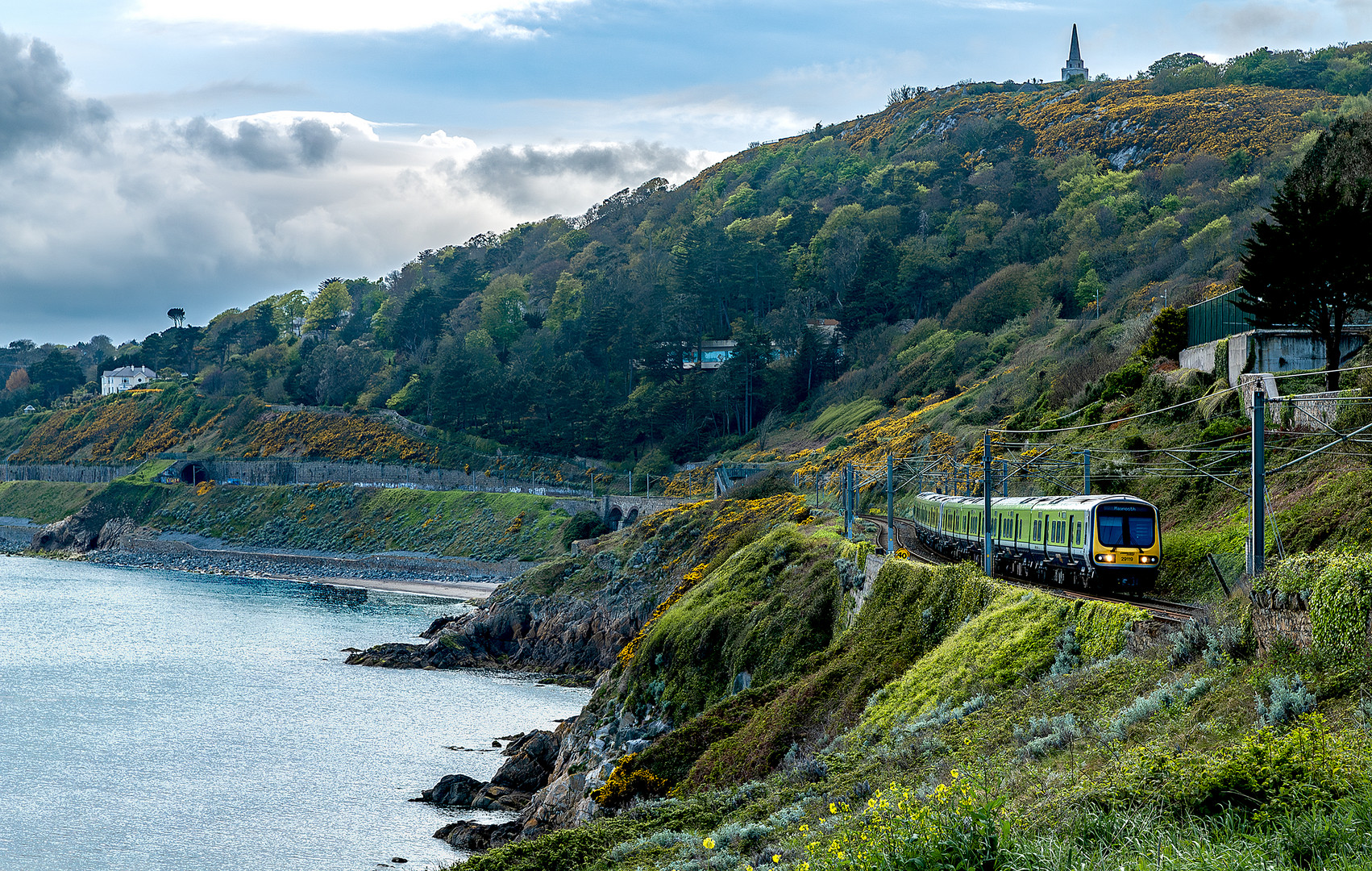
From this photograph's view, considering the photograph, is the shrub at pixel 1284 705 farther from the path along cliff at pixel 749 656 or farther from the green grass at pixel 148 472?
the green grass at pixel 148 472

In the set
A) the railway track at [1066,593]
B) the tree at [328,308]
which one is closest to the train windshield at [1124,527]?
the railway track at [1066,593]

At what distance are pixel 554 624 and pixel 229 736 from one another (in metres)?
21.0

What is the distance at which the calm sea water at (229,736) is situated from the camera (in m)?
31.5

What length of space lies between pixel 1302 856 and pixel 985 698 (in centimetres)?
925

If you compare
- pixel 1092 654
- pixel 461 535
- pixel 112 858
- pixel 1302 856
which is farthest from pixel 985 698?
pixel 461 535

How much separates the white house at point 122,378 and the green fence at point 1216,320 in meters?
161

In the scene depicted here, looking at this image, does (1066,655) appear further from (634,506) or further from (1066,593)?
(634,506)

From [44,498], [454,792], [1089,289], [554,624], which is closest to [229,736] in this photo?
[454,792]

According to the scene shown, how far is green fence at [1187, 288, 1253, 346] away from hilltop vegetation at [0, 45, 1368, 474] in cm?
865

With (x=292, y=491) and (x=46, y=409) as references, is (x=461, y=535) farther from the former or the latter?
(x=46, y=409)

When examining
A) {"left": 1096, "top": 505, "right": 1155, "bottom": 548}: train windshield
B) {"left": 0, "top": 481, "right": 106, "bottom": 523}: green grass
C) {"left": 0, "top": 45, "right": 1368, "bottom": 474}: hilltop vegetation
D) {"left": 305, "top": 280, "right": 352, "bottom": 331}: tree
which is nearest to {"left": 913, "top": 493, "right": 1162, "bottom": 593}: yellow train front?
{"left": 1096, "top": 505, "right": 1155, "bottom": 548}: train windshield

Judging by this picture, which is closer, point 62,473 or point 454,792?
point 454,792

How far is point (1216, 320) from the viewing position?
40562mm

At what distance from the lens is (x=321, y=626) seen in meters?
72.6
